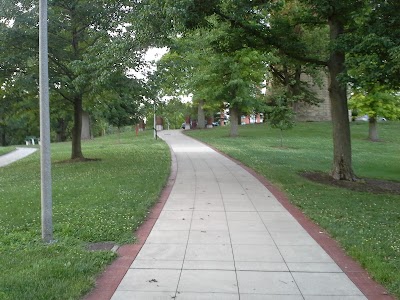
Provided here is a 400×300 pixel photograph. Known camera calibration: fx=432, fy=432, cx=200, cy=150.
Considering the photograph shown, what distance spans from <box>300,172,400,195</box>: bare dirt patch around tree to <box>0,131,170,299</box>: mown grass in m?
4.67

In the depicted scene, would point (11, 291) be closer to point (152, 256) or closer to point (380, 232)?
point (152, 256)

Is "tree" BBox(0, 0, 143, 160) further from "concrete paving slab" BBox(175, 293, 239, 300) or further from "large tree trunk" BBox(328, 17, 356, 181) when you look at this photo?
"concrete paving slab" BBox(175, 293, 239, 300)

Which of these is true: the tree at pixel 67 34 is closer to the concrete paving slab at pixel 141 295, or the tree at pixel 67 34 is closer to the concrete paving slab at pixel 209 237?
the concrete paving slab at pixel 209 237

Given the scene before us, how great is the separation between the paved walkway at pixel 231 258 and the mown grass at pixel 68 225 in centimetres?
52

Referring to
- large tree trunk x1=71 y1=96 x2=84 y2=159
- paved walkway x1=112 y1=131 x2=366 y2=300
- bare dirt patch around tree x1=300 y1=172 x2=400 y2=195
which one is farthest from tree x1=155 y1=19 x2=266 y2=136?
paved walkway x1=112 y1=131 x2=366 y2=300

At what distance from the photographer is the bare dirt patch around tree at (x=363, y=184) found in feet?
38.3

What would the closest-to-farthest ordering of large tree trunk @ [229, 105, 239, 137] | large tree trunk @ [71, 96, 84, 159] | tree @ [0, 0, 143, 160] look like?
tree @ [0, 0, 143, 160] → large tree trunk @ [71, 96, 84, 159] → large tree trunk @ [229, 105, 239, 137]

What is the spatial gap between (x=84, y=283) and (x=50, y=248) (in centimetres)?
137

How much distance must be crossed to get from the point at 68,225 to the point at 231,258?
9.15 ft

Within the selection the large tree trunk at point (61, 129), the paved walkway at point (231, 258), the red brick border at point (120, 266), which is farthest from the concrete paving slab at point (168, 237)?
the large tree trunk at point (61, 129)

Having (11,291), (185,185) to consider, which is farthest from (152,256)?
(185,185)

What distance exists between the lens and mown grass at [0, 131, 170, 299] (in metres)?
4.45

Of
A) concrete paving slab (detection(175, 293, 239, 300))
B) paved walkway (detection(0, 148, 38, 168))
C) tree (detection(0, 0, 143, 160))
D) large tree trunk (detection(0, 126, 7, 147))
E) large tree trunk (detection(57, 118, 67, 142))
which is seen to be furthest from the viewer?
large tree trunk (detection(0, 126, 7, 147))

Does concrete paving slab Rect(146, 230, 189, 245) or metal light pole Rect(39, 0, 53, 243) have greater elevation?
metal light pole Rect(39, 0, 53, 243)
